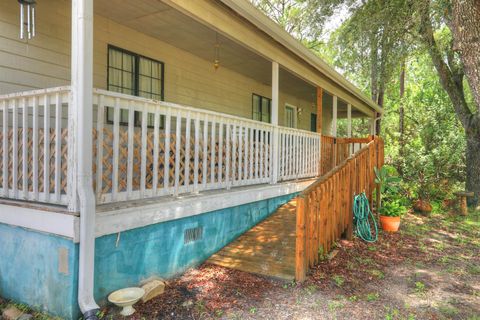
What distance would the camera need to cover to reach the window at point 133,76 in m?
5.95

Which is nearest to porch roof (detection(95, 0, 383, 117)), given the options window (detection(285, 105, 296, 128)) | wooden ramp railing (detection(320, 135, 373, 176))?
wooden ramp railing (detection(320, 135, 373, 176))

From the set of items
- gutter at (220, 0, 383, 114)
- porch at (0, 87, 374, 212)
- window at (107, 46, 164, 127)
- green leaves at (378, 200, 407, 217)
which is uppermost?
gutter at (220, 0, 383, 114)

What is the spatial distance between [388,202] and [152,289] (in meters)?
5.77

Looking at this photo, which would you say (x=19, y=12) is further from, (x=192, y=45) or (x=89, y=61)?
(x=192, y=45)

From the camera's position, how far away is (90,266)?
3025 millimetres

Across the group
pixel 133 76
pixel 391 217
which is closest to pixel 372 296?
pixel 391 217

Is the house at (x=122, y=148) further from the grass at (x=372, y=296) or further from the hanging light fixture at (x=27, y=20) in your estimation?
the grass at (x=372, y=296)

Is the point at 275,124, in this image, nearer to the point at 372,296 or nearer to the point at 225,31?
the point at 225,31

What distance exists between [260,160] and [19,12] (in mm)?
4277

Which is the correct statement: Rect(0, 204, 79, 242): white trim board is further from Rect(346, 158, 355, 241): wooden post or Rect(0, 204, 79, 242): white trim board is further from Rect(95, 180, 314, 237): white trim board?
Rect(346, 158, 355, 241): wooden post

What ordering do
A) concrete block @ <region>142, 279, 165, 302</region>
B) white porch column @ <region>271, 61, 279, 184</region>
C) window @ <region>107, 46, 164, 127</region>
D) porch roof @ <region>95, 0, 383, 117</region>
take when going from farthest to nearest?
white porch column @ <region>271, 61, 279, 184</region> < window @ <region>107, 46, 164, 127</region> < porch roof @ <region>95, 0, 383, 117</region> < concrete block @ <region>142, 279, 165, 302</region>

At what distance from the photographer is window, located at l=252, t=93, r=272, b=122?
10438 mm

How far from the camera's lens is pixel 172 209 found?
159 inches

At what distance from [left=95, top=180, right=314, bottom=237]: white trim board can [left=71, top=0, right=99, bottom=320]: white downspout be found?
0.18 meters
